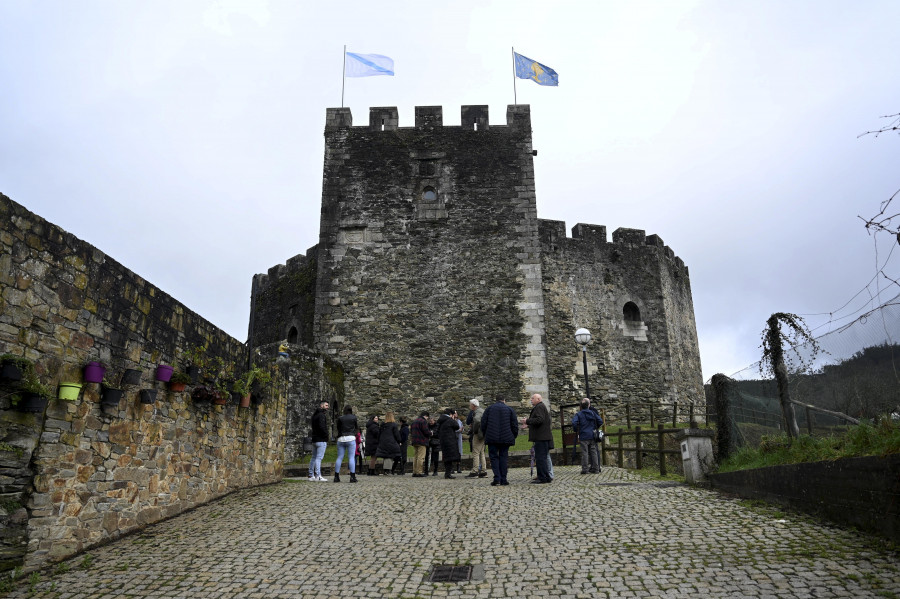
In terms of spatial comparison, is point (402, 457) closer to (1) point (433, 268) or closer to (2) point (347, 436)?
(2) point (347, 436)

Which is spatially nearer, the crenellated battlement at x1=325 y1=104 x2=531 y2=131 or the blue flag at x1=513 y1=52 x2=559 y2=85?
the crenellated battlement at x1=325 y1=104 x2=531 y2=131

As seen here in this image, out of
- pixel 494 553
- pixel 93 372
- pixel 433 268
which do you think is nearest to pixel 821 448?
pixel 494 553

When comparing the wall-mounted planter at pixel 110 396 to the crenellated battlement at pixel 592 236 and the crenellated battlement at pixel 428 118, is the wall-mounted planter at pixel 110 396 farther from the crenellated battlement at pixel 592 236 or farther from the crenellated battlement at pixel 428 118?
the crenellated battlement at pixel 592 236

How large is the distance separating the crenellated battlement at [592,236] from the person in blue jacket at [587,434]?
1159cm

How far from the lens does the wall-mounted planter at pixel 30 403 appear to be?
16.4 ft

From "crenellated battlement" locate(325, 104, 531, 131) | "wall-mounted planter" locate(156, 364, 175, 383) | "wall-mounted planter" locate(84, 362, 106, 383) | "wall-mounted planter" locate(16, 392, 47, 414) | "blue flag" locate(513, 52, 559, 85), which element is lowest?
"wall-mounted planter" locate(16, 392, 47, 414)

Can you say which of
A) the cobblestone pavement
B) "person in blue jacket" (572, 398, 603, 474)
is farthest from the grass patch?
"person in blue jacket" (572, 398, 603, 474)

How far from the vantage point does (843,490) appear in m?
5.84

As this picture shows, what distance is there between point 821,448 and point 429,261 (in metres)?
12.3

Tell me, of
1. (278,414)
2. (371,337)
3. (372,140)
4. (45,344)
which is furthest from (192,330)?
(372,140)

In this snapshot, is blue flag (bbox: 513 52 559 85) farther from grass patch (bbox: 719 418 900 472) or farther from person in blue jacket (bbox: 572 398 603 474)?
grass patch (bbox: 719 418 900 472)

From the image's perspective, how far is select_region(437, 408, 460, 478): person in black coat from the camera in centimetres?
1204

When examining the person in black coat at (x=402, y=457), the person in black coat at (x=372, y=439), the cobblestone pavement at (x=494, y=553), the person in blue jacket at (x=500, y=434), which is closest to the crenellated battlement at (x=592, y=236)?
the person in black coat at (x=402, y=457)

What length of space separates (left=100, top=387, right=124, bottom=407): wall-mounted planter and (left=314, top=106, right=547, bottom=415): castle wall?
10955mm
